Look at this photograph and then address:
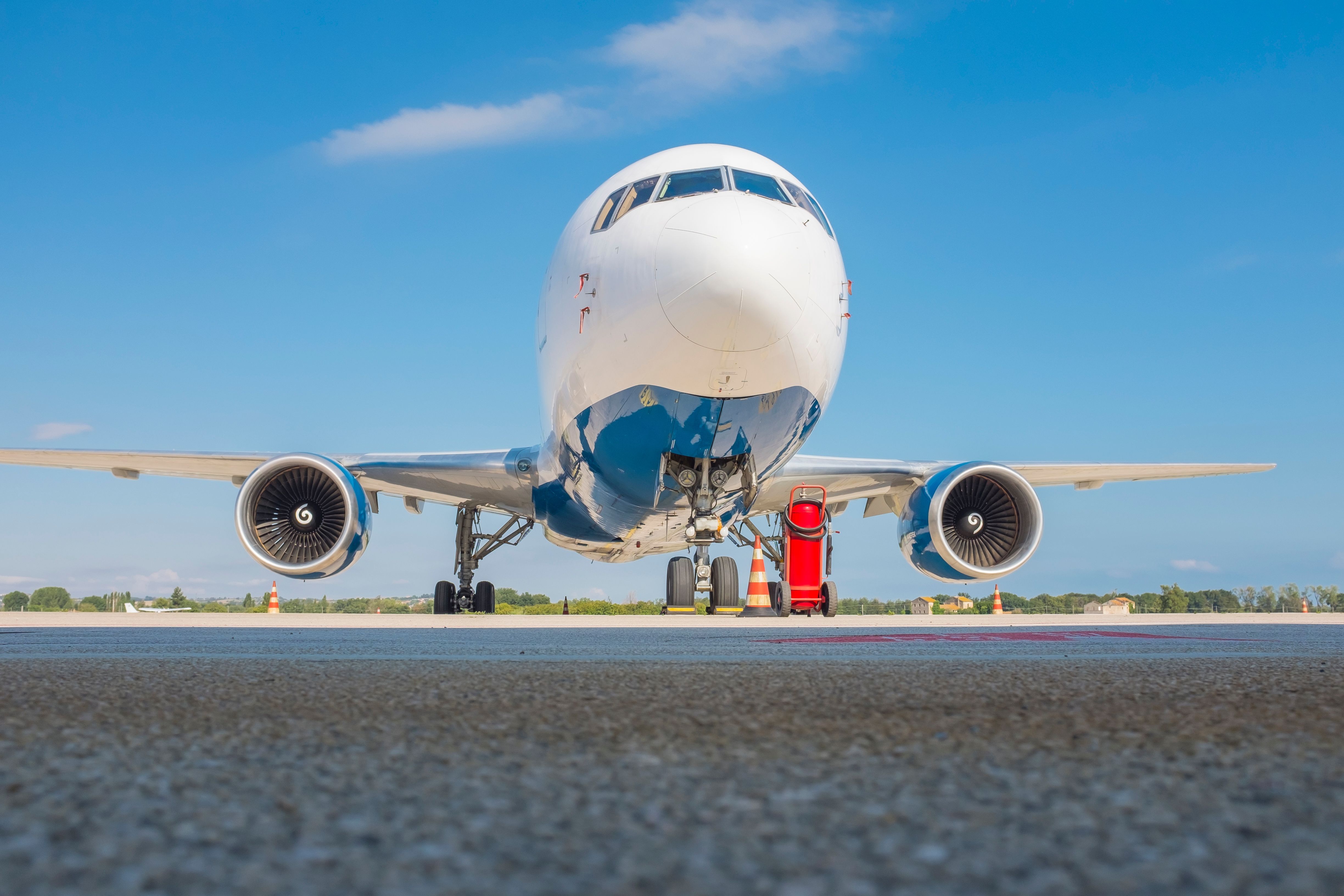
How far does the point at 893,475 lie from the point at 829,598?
273 cm

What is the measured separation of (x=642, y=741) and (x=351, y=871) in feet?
2.08

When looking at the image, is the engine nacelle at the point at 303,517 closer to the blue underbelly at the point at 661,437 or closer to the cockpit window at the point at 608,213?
the blue underbelly at the point at 661,437

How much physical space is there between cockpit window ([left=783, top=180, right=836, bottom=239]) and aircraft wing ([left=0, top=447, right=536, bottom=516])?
5.61m

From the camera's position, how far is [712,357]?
666cm

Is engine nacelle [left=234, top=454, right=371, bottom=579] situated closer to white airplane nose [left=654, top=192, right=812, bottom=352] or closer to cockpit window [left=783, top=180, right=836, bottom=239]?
white airplane nose [left=654, top=192, right=812, bottom=352]

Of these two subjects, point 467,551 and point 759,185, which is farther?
point 467,551

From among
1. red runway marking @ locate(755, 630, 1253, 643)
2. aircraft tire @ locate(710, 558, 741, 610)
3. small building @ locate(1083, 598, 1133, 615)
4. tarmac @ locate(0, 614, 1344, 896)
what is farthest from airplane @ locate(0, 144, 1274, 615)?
small building @ locate(1083, 598, 1133, 615)

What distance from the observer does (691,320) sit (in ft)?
21.0

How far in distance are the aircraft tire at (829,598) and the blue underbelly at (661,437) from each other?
1.80m

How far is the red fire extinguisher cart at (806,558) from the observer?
31.1 ft

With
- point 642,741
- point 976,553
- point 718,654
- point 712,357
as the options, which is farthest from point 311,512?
point 642,741

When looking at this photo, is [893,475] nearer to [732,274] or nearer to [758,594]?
[758,594]

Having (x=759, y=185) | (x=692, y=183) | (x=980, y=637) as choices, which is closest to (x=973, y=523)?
(x=759, y=185)

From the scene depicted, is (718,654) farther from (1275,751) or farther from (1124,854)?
(1124,854)
